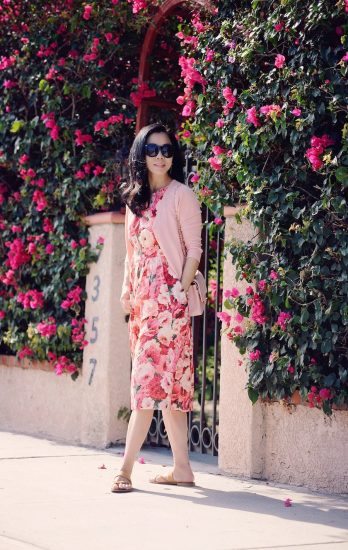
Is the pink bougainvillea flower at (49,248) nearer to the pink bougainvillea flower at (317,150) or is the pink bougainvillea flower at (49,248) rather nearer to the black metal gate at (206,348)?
the black metal gate at (206,348)

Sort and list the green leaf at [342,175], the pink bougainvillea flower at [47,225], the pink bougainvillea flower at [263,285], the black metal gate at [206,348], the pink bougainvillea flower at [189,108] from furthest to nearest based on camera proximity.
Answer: the pink bougainvillea flower at [47,225], the black metal gate at [206,348], the pink bougainvillea flower at [189,108], the pink bougainvillea flower at [263,285], the green leaf at [342,175]

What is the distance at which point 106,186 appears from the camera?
8.30 meters

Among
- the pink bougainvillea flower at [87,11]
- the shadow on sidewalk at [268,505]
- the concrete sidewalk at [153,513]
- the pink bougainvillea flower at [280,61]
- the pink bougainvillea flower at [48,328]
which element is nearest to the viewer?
the concrete sidewalk at [153,513]

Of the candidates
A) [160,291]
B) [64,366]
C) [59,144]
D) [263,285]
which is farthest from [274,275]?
[59,144]

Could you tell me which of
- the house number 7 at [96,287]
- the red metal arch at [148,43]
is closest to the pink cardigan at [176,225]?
the red metal arch at [148,43]

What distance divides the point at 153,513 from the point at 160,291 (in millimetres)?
1292

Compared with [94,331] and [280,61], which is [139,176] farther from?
[94,331]

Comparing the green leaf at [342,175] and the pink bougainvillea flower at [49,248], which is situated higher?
the pink bougainvillea flower at [49,248]

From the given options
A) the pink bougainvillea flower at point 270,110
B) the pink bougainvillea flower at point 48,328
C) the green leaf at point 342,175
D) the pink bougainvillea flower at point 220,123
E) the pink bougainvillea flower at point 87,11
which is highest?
the pink bougainvillea flower at point 87,11

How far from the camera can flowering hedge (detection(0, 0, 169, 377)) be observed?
27.5ft

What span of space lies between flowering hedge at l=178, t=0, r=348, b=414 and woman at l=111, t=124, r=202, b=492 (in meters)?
0.44

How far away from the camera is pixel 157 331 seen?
6.31 m

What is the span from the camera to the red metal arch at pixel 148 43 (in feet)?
25.2

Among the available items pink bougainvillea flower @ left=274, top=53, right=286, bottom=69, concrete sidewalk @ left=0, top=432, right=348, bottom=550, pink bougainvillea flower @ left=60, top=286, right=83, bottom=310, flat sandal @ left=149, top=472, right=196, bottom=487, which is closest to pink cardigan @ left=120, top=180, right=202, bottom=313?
pink bougainvillea flower @ left=274, top=53, right=286, bottom=69
